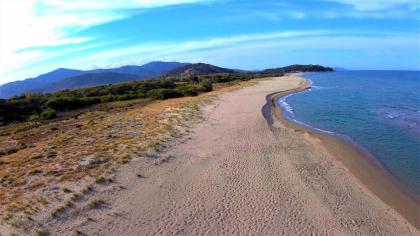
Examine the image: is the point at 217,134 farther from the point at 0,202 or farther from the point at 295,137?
the point at 0,202

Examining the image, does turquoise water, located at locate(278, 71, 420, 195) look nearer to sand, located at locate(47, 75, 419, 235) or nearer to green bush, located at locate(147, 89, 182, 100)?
sand, located at locate(47, 75, 419, 235)

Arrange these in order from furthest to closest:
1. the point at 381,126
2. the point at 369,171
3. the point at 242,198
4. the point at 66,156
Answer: the point at 381,126 < the point at 66,156 < the point at 369,171 < the point at 242,198

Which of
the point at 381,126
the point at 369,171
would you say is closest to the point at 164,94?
the point at 381,126

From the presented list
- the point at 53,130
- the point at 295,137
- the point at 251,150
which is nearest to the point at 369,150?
the point at 295,137

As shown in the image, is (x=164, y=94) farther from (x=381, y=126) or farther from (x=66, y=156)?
(x=66, y=156)

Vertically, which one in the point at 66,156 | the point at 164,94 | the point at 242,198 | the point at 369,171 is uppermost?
the point at 164,94
